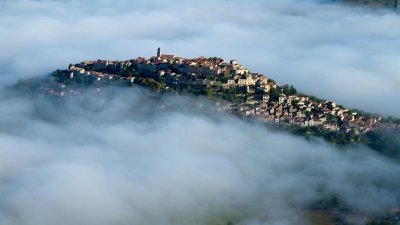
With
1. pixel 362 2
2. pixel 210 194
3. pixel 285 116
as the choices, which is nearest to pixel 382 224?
pixel 210 194

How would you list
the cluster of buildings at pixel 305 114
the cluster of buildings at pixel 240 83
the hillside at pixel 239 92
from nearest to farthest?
the hillside at pixel 239 92 → the cluster of buildings at pixel 305 114 → the cluster of buildings at pixel 240 83

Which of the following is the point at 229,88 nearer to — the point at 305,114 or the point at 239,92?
the point at 239,92

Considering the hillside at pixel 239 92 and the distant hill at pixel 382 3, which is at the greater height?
the distant hill at pixel 382 3

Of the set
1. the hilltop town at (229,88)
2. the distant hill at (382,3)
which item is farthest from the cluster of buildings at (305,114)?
the distant hill at (382,3)

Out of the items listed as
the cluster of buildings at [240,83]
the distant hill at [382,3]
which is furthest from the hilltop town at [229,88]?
the distant hill at [382,3]

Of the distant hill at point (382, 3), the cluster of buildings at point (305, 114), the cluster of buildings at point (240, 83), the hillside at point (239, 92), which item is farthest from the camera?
the distant hill at point (382, 3)

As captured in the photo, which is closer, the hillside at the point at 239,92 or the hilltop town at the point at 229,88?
the hillside at the point at 239,92

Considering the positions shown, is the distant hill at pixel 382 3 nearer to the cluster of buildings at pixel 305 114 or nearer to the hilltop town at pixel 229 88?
the hilltop town at pixel 229 88

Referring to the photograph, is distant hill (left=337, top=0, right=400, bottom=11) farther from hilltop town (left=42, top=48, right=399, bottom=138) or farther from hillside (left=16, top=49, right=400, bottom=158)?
hilltop town (left=42, top=48, right=399, bottom=138)

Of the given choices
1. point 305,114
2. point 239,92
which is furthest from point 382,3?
point 305,114
